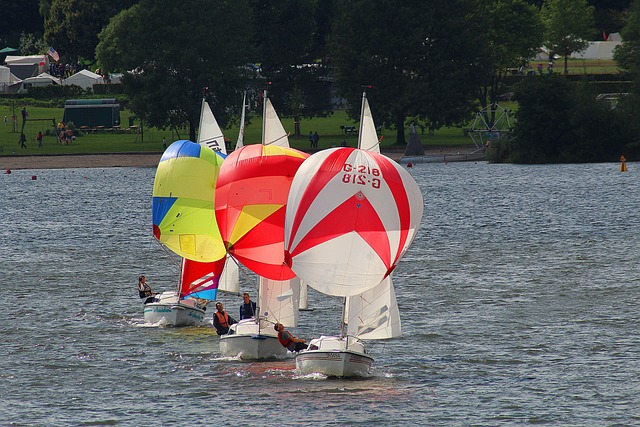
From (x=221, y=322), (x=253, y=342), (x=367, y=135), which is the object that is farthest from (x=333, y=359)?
(x=221, y=322)

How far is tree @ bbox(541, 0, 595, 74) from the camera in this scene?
7426 inches

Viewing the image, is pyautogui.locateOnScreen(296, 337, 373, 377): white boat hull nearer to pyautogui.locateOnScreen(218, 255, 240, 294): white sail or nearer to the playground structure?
pyautogui.locateOnScreen(218, 255, 240, 294): white sail

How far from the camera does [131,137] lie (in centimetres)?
15750

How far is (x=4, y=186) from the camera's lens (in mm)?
123000

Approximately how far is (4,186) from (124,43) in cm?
2888

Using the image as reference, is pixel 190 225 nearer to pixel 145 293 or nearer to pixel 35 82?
pixel 145 293

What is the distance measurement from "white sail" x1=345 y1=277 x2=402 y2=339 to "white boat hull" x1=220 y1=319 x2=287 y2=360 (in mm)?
3182

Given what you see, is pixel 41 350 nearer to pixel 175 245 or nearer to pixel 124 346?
pixel 124 346

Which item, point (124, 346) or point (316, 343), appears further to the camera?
point (124, 346)

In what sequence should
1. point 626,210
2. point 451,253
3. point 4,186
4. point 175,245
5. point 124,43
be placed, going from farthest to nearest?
1. point 124,43
2. point 4,186
3. point 626,210
4. point 451,253
5. point 175,245

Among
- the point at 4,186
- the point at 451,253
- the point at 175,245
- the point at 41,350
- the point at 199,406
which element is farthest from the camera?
the point at 4,186

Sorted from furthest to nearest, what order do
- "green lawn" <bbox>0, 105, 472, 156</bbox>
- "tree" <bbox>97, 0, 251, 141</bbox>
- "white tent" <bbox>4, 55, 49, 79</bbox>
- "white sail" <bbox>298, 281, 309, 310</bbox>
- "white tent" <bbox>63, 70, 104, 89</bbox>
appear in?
"white tent" <bbox>4, 55, 49, 79</bbox>
"white tent" <bbox>63, 70, 104, 89</bbox>
"green lawn" <bbox>0, 105, 472, 156</bbox>
"tree" <bbox>97, 0, 251, 141</bbox>
"white sail" <bbox>298, 281, 309, 310</bbox>

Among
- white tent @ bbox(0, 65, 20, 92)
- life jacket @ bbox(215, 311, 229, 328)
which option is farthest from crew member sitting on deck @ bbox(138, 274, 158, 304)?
white tent @ bbox(0, 65, 20, 92)

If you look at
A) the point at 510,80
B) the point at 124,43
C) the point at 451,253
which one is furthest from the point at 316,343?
the point at 510,80
